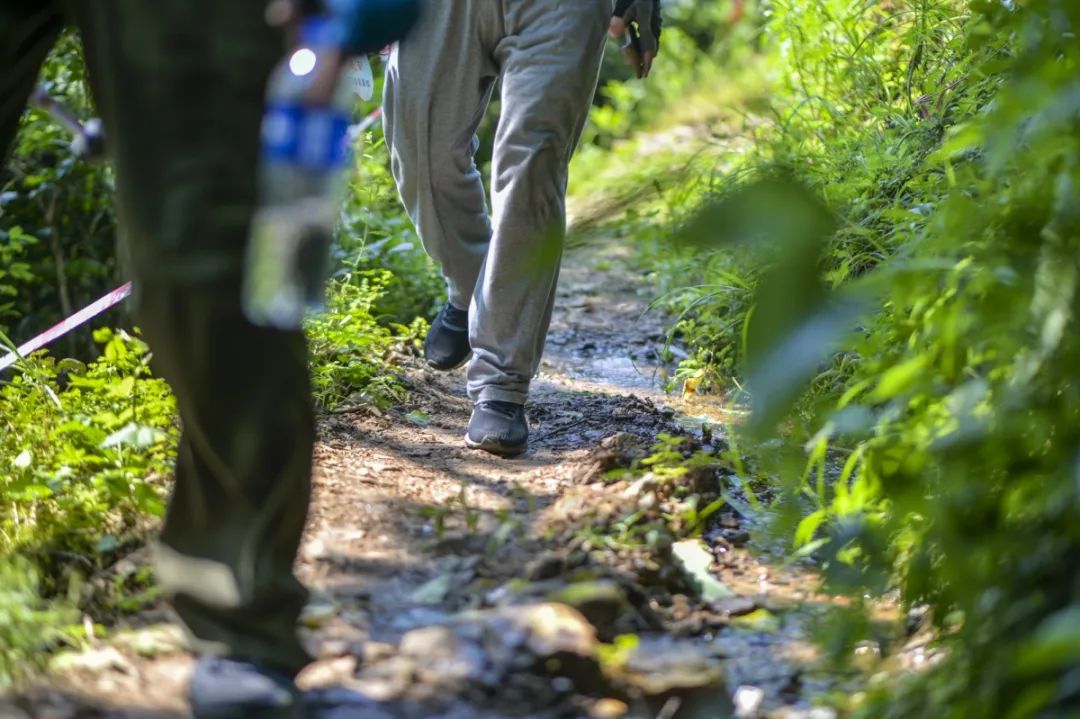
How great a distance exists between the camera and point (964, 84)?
3.73m

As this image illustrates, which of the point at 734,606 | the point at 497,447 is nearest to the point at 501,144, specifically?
the point at 497,447

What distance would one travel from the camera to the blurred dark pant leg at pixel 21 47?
6.45 ft

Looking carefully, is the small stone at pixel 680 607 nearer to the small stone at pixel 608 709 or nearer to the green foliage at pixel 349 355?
the small stone at pixel 608 709

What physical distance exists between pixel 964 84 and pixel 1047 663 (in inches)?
103

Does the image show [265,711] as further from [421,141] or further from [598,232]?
[598,232]

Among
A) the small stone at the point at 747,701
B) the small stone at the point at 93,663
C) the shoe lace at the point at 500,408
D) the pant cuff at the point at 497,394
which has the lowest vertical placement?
the small stone at the point at 747,701

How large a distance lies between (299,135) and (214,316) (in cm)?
29

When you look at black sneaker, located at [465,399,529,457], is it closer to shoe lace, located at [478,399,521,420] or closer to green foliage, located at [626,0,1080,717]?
shoe lace, located at [478,399,521,420]

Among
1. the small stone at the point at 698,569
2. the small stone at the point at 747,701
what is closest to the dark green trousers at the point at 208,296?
the small stone at the point at 747,701

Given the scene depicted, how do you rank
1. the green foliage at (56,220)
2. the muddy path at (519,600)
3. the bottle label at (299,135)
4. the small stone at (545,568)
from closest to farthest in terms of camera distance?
the bottle label at (299,135) < the muddy path at (519,600) < the small stone at (545,568) < the green foliage at (56,220)

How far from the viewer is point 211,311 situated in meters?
1.81

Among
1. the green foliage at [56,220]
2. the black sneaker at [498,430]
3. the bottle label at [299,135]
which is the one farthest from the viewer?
the green foliage at [56,220]

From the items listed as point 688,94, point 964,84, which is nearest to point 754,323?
point 964,84

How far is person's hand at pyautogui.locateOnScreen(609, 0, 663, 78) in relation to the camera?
3570mm
